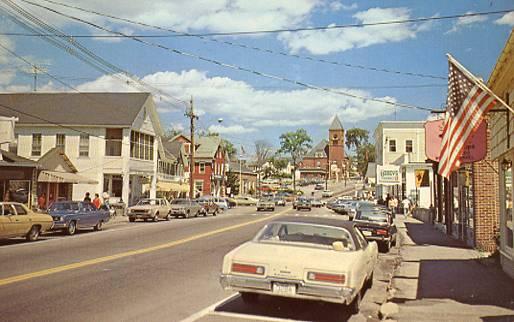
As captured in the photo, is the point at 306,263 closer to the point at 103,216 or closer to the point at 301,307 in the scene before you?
the point at 301,307

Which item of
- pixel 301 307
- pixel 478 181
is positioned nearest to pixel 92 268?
pixel 301 307

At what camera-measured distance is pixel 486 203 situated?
17.3 m

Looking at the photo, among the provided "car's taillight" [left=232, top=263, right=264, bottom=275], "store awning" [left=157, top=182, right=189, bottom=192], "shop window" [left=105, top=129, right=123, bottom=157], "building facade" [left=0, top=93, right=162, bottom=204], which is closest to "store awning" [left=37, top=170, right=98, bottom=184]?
"building facade" [left=0, top=93, right=162, bottom=204]

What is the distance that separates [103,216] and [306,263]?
63.8 ft

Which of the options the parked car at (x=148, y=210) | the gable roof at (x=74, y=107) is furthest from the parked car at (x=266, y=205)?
the parked car at (x=148, y=210)

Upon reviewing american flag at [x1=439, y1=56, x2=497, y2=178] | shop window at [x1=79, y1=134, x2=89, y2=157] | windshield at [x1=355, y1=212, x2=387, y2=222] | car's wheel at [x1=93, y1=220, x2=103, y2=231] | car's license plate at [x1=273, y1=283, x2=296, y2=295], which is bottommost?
car's wheel at [x1=93, y1=220, x2=103, y2=231]

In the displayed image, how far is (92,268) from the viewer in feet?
40.7

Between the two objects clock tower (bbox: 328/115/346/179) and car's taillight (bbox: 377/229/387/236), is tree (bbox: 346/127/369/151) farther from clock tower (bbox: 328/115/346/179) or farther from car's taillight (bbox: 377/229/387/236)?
car's taillight (bbox: 377/229/387/236)

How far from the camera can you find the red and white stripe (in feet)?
30.8

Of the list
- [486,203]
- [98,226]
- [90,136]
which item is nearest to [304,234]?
[486,203]

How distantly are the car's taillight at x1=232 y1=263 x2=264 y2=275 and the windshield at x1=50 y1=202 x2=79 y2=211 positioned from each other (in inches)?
650

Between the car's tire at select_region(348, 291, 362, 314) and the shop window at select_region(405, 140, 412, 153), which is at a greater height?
the shop window at select_region(405, 140, 412, 153)

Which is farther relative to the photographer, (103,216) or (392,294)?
(103,216)

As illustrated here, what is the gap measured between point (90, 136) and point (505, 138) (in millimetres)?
36643
